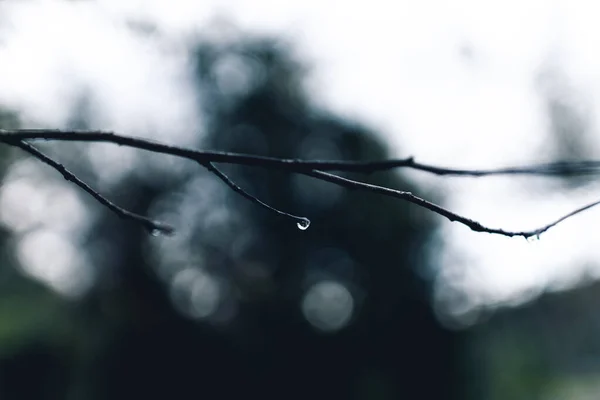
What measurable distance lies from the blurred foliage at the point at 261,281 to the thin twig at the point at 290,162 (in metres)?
7.03

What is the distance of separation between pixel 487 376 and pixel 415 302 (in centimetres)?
175

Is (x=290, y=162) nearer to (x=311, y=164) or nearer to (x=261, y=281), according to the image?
(x=311, y=164)

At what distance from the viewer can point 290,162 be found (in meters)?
0.78

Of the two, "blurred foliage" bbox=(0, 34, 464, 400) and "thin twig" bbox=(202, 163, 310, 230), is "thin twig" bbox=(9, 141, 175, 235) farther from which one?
"blurred foliage" bbox=(0, 34, 464, 400)

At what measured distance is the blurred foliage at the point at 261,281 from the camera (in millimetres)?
8211

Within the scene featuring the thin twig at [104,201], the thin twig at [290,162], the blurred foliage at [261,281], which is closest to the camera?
the thin twig at [290,162]

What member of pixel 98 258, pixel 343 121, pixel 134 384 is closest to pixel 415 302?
pixel 343 121

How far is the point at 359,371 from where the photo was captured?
8.24 meters

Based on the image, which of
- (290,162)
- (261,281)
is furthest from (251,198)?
(261,281)

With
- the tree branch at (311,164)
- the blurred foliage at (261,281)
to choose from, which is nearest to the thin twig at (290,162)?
the tree branch at (311,164)

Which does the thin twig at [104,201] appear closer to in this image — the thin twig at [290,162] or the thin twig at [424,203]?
the thin twig at [290,162]

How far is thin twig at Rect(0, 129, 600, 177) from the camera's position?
713 millimetres

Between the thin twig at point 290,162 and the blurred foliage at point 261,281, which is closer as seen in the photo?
the thin twig at point 290,162

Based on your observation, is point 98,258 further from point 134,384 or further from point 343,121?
point 343,121
